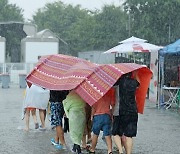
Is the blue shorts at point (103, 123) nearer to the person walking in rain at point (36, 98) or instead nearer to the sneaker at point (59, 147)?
the sneaker at point (59, 147)

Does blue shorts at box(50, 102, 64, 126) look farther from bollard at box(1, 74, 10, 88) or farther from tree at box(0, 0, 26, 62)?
tree at box(0, 0, 26, 62)

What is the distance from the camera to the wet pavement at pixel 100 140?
941 centimetres

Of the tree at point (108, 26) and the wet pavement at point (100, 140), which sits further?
the tree at point (108, 26)

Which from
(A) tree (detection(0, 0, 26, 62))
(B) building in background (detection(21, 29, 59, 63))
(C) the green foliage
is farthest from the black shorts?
(C) the green foliage

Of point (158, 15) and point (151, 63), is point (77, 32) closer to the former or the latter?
point (158, 15)

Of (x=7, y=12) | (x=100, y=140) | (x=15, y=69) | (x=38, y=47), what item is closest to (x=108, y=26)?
(x=38, y=47)

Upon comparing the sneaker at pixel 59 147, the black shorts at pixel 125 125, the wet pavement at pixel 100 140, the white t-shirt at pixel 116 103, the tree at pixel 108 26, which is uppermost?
the tree at pixel 108 26

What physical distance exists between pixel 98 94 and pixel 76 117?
3.10ft

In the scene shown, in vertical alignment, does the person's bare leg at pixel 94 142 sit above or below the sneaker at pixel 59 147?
above

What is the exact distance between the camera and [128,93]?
27.6ft

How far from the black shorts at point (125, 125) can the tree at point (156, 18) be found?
3124cm

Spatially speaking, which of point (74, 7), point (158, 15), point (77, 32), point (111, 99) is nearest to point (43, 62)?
point (111, 99)

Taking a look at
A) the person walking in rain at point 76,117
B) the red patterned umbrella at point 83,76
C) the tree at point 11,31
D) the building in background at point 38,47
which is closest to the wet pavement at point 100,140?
the person walking in rain at point 76,117

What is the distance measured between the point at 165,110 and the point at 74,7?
62890 millimetres
